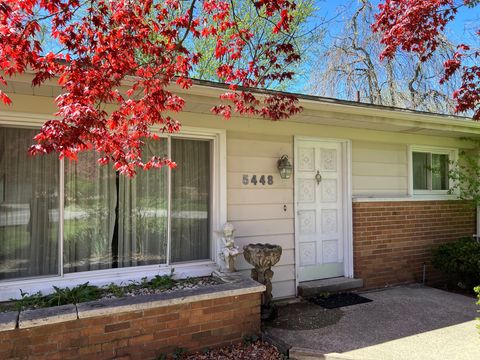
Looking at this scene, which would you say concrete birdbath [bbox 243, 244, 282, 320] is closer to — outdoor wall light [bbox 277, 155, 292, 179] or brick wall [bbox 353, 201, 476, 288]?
outdoor wall light [bbox 277, 155, 292, 179]

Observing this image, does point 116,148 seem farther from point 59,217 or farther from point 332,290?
point 332,290

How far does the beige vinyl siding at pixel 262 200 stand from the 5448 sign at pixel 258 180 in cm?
3

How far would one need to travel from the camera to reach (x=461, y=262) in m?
5.72

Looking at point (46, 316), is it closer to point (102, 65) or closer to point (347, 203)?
point (102, 65)

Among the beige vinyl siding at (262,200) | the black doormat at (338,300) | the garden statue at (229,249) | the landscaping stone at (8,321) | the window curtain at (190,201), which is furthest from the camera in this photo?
the black doormat at (338,300)

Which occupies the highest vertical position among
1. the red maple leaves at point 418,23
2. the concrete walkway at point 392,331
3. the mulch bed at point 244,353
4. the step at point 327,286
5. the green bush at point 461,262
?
the red maple leaves at point 418,23

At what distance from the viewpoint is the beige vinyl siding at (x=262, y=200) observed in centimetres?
495

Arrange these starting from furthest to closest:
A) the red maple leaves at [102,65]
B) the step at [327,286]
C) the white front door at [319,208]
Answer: the white front door at [319,208], the step at [327,286], the red maple leaves at [102,65]

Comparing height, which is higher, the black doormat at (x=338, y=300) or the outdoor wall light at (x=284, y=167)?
the outdoor wall light at (x=284, y=167)

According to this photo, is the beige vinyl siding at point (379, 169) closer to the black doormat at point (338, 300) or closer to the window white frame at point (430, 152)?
the window white frame at point (430, 152)

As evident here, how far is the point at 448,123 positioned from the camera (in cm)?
599

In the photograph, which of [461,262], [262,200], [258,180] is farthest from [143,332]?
[461,262]

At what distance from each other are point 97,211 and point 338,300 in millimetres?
3409

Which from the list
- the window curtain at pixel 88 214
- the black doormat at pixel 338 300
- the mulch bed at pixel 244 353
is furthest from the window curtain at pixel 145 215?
the black doormat at pixel 338 300
